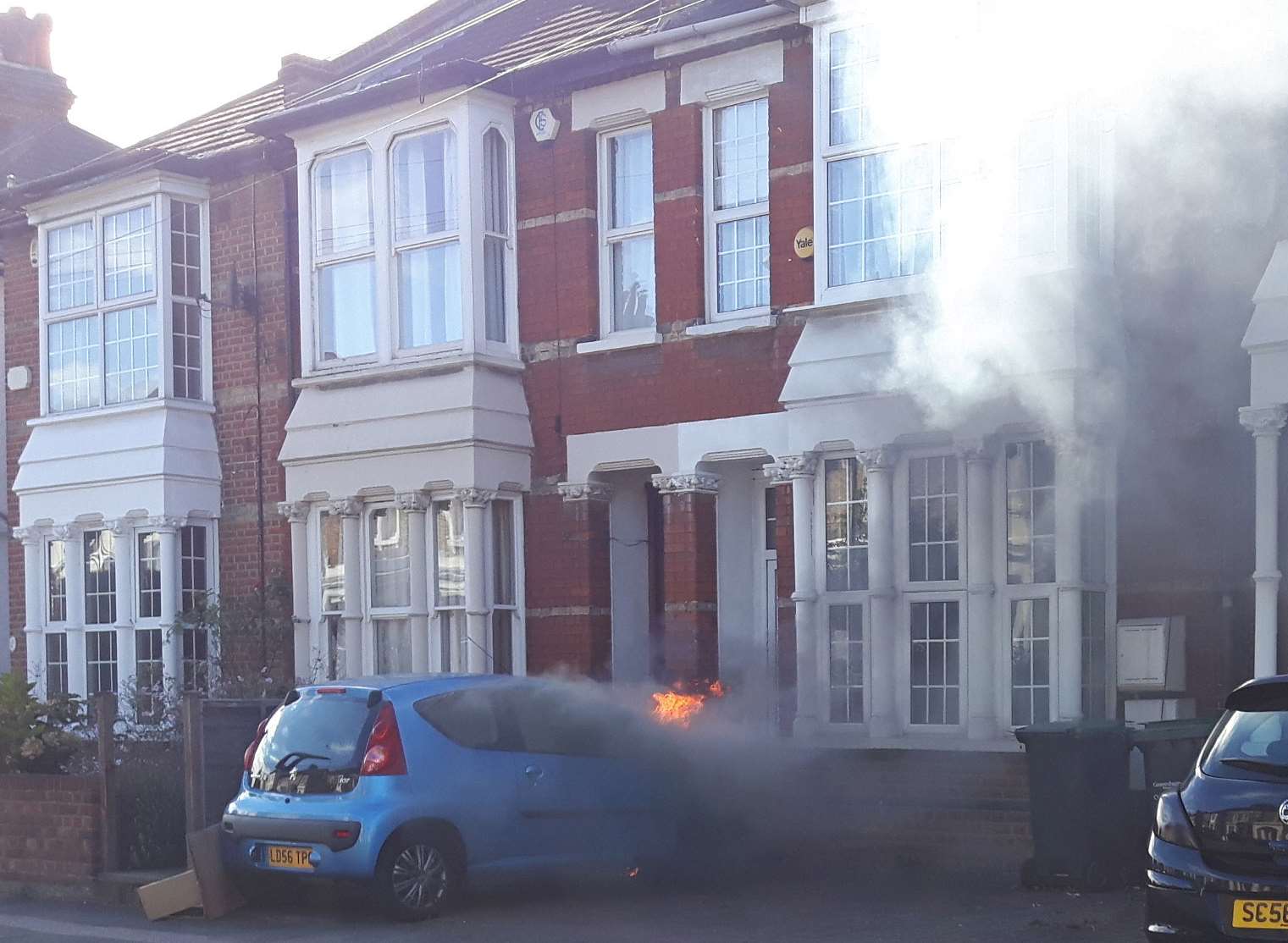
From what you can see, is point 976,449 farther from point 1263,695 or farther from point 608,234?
→ point 1263,695

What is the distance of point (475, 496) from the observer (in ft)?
52.7

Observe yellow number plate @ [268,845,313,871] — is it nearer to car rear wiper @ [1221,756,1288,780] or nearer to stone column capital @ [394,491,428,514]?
car rear wiper @ [1221,756,1288,780]

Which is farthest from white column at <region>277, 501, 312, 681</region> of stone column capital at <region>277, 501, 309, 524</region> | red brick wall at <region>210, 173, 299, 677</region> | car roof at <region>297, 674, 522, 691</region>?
car roof at <region>297, 674, 522, 691</region>

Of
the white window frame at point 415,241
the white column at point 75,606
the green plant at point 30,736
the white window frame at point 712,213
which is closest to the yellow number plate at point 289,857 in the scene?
the green plant at point 30,736

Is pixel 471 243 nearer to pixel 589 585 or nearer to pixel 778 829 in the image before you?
pixel 589 585

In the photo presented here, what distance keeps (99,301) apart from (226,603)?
357cm

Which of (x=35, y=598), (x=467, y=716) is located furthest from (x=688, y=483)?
(x=35, y=598)

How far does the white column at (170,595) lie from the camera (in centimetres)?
1844

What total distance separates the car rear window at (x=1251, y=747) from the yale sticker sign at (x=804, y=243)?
7276mm

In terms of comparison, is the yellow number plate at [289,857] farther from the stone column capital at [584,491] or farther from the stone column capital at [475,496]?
the stone column capital at [584,491]

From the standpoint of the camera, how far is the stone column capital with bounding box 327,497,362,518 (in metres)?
17.1

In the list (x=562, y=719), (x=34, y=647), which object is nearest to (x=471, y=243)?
(x=562, y=719)

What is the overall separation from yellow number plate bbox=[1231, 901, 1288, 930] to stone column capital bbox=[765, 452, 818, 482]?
7286 millimetres

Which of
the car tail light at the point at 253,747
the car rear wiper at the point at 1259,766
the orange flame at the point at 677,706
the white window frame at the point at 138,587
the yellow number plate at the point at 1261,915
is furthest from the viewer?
the white window frame at the point at 138,587
